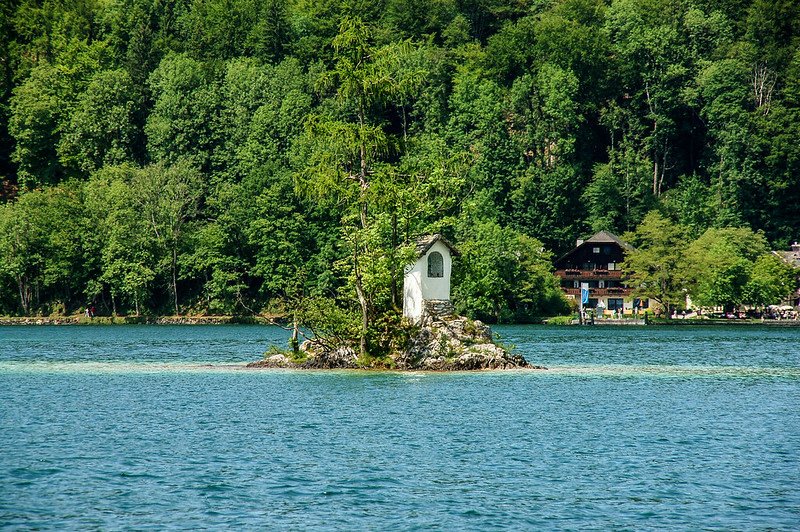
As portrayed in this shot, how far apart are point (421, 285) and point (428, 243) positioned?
2289 millimetres

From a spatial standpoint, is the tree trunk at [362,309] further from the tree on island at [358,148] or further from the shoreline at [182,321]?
the shoreline at [182,321]

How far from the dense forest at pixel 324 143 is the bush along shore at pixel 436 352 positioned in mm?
45968

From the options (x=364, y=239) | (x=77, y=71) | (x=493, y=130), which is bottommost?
(x=364, y=239)

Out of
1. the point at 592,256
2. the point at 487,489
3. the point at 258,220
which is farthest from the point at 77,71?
the point at 487,489

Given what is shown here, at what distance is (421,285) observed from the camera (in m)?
57.9

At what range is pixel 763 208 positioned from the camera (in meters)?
134

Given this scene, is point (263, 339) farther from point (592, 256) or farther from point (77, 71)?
point (77, 71)

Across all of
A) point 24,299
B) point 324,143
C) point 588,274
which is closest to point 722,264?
point 588,274

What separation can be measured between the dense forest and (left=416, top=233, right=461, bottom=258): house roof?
44054 mm

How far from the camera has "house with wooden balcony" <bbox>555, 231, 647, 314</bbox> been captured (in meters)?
127

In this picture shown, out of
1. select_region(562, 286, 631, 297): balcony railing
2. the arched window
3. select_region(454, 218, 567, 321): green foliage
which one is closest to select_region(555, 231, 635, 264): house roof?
select_region(454, 218, 567, 321): green foliage

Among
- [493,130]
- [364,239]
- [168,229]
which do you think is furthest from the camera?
[493,130]

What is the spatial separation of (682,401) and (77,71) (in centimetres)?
12230

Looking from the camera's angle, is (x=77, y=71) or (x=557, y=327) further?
(x=77, y=71)
